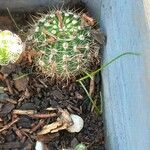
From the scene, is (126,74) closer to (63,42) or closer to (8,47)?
(63,42)

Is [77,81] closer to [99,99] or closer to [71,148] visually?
[99,99]

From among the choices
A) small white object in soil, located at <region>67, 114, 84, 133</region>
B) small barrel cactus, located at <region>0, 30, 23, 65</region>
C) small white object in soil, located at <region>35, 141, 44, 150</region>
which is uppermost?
small barrel cactus, located at <region>0, 30, 23, 65</region>

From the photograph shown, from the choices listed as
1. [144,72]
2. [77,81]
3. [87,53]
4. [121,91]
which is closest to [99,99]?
[77,81]

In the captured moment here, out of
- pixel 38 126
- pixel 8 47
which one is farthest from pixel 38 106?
pixel 8 47

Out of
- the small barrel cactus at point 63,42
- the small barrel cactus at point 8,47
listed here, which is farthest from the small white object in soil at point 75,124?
the small barrel cactus at point 8,47

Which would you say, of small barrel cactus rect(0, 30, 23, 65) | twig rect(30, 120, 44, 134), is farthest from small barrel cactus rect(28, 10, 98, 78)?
twig rect(30, 120, 44, 134)

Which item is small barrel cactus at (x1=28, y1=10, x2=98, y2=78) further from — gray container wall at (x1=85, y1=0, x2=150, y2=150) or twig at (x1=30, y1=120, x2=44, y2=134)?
twig at (x1=30, y1=120, x2=44, y2=134)
